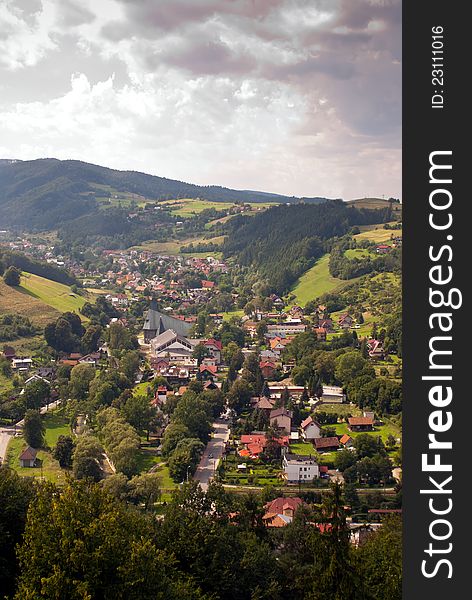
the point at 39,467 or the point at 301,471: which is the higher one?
the point at 301,471

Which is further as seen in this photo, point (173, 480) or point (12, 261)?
point (12, 261)

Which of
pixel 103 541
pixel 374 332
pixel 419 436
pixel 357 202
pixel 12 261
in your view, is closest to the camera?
pixel 419 436

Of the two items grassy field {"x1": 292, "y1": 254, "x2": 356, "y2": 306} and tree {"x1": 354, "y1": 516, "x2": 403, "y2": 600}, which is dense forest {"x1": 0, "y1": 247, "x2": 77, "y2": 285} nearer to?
grassy field {"x1": 292, "y1": 254, "x2": 356, "y2": 306}

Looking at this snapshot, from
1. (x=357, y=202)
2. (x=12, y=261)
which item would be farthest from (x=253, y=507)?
(x=357, y=202)

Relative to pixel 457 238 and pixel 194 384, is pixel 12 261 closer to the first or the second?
pixel 194 384

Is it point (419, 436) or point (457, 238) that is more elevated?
point (457, 238)

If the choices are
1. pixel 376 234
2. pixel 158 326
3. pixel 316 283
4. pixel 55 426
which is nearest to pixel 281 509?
A: pixel 55 426

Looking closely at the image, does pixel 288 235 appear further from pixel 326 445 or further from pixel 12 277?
pixel 326 445
